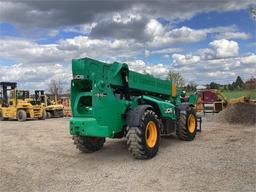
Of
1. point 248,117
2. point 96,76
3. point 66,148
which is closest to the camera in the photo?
point 96,76

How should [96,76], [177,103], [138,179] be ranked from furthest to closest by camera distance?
[177,103]
[96,76]
[138,179]

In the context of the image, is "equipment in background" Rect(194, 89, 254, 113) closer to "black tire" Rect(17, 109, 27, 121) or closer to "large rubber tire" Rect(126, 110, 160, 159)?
"black tire" Rect(17, 109, 27, 121)

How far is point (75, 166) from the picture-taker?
8.53 meters

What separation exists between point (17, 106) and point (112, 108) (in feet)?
61.0

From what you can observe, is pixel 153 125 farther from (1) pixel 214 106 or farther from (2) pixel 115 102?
(1) pixel 214 106

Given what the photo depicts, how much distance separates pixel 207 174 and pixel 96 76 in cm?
326

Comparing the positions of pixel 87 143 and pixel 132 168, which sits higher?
pixel 87 143

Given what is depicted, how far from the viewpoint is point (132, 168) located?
8031 millimetres

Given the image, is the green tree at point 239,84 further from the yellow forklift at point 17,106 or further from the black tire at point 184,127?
the black tire at point 184,127

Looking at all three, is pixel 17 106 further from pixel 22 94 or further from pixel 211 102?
pixel 211 102

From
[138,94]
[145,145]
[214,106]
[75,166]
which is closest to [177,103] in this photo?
[138,94]

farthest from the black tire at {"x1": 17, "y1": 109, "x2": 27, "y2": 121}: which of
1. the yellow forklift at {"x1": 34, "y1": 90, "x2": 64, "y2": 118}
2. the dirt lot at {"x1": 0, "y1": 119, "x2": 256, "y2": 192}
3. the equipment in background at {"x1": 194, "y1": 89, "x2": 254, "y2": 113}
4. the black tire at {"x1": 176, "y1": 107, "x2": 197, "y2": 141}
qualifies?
the black tire at {"x1": 176, "y1": 107, "x2": 197, "y2": 141}

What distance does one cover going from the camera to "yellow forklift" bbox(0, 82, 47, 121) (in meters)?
25.7

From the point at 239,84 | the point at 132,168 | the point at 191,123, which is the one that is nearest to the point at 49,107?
the point at 191,123
